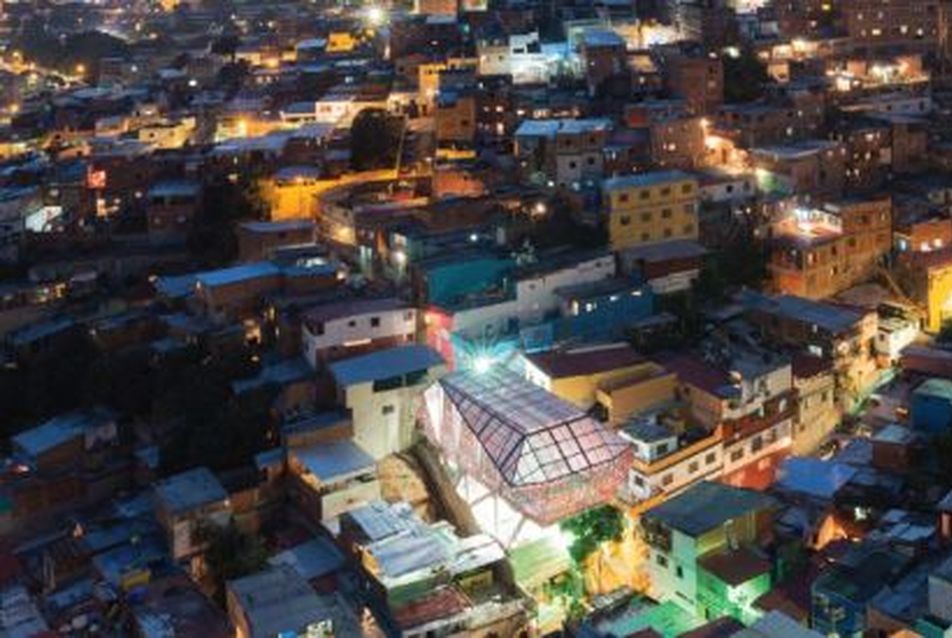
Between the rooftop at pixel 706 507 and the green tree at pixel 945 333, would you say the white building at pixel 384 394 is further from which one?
the green tree at pixel 945 333

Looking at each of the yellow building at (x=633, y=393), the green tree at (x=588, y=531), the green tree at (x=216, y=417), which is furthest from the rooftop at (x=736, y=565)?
the green tree at (x=216, y=417)

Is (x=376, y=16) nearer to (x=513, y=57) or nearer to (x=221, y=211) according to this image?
(x=513, y=57)

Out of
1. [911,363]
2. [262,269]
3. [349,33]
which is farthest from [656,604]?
[349,33]

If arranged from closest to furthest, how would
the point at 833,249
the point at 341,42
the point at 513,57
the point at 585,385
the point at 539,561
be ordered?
the point at 539,561
the point at 585,385
the point at 833,249
the point at 513,57
the point at 341,42

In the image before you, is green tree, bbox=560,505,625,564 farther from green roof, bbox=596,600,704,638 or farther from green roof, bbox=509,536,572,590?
green roof, bbox=596,600,704,638

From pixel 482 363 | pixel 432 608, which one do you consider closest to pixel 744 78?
pixel 482 363

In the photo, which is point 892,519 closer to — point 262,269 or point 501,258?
point 501,258
